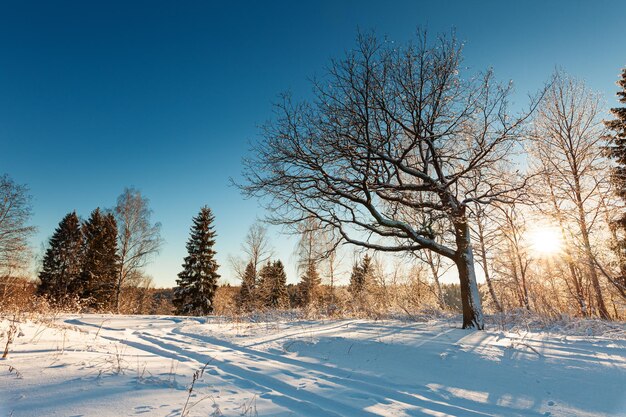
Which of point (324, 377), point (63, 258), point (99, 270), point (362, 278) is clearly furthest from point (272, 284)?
point (324, 377)

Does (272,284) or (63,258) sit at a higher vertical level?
(63,258)

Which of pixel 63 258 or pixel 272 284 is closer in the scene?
pixel 63 258

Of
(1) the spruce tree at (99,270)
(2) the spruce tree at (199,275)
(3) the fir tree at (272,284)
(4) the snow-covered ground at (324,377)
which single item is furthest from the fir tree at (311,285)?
(4) the snow-covered ground at (324,377)

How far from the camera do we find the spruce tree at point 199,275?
28922 mm

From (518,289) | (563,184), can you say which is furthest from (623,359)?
(518,289)

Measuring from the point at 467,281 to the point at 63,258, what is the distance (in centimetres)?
3891

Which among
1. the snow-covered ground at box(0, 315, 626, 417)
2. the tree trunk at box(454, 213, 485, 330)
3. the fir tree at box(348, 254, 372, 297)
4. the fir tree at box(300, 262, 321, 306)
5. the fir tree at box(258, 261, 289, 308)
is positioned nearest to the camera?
the snow-covered ground at box(0, 315, 626, 417)

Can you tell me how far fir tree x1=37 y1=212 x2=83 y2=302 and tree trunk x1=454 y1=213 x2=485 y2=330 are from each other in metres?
35.0

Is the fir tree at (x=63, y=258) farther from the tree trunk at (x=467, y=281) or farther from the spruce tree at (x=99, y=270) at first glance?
the tree trunk at (x=467, y=281)

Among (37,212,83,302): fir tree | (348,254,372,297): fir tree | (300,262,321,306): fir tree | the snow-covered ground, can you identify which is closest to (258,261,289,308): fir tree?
(300,262,321,306): fir tree

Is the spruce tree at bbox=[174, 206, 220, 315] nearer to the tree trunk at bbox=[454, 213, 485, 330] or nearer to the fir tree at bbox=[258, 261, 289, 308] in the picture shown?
the fir tree at bbox=[258, 261, 289, 308]

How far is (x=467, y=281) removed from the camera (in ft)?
26.7

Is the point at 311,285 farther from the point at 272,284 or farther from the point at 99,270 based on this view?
the point at 99,270

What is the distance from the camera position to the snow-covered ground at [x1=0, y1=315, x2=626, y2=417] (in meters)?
2.82
